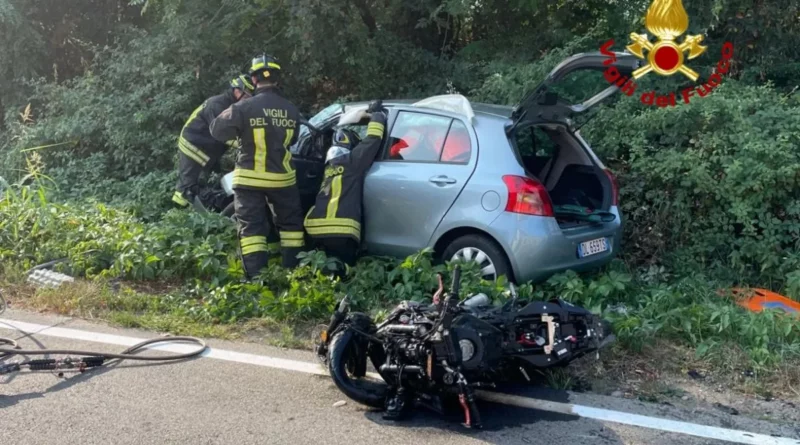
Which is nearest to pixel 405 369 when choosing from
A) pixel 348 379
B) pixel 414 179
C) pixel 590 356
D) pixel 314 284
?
pixel 348 379

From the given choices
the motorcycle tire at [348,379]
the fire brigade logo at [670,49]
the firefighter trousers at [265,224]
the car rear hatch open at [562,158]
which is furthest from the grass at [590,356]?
the fire brigade logo at [670,49]

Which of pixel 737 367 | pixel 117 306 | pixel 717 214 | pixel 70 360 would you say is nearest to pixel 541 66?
pixel 717 214

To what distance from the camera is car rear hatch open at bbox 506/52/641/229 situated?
609 cm

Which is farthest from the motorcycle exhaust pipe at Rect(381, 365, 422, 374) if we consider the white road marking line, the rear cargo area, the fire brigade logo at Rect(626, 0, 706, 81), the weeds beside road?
the fire brigade logo at Rect(626, 0, 706, 81)

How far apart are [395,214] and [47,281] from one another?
2920mm

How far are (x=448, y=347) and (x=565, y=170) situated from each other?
308cm

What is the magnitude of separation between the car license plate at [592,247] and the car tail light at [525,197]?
19.0 inches

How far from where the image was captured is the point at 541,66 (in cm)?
853

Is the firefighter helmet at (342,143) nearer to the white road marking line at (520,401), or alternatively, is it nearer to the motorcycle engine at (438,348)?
the white road marking line at (520,401)

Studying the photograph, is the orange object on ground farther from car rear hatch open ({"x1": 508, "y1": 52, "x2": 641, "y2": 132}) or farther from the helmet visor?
the helmet visor

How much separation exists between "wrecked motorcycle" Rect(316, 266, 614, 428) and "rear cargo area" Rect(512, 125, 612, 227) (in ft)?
6.58

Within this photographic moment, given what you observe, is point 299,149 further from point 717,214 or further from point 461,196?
point 717,214

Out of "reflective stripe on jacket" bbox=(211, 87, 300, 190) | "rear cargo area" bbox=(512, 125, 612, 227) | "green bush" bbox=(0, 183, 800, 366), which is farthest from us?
"rear cargo area" bbox=(512, 125, 612, 227)

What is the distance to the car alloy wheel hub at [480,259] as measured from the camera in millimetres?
6012
